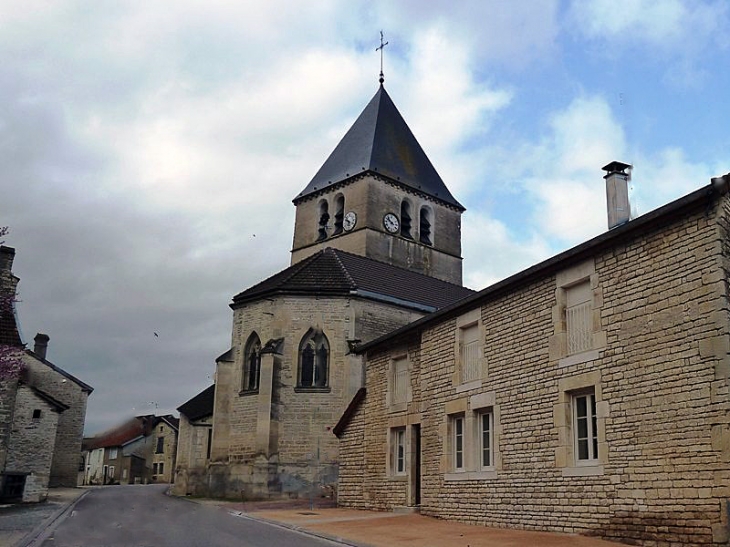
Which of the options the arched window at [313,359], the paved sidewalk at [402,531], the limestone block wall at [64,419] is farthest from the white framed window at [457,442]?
the limestone block wall at [64,419]

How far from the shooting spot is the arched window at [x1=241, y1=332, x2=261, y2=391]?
82.6 ft

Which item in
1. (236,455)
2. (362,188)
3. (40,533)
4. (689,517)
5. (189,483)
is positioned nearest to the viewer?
(689,517)

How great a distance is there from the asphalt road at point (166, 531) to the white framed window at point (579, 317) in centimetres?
487

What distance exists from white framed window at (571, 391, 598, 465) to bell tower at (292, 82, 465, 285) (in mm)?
22608

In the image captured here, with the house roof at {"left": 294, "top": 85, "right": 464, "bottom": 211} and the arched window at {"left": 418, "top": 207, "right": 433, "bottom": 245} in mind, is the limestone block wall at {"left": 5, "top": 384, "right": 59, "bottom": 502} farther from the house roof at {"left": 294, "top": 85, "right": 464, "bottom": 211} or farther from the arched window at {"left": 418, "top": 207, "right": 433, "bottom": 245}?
the arched window at {"left": 418, "top": 207, "right": 433, "bottom": 245}

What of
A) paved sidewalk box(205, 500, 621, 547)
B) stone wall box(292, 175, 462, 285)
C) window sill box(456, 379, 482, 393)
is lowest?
paved sidewalk box(205, 500, 621, 547)

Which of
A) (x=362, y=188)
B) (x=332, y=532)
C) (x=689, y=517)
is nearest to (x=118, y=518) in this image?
(x=332, y=532)

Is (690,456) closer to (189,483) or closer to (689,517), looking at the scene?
(689,517)

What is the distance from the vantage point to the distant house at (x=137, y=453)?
5619 centimetres

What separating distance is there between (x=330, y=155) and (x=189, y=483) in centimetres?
1922

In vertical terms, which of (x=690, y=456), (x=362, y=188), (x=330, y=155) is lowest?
(x=690, y=456)

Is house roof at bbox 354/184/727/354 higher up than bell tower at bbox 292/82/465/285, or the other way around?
bell tower at bbox 292/82/465/285

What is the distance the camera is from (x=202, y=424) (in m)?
28.3

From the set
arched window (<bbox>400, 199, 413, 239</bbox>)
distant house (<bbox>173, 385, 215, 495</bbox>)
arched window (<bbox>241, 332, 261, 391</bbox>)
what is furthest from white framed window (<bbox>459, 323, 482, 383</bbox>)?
arched window (<bbox>400, 199, 413, 239</bbox>)
